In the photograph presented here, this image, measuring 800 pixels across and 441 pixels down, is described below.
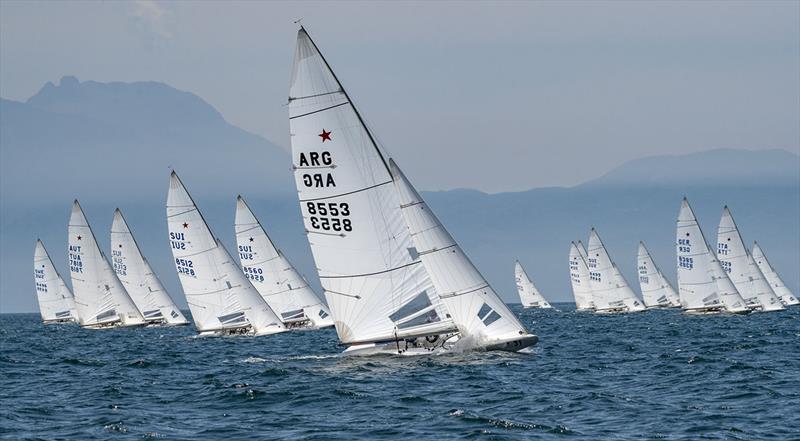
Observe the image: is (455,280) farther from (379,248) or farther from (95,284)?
(95,284)

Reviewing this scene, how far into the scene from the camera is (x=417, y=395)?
27.0 meters

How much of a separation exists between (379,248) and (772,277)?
92.9m

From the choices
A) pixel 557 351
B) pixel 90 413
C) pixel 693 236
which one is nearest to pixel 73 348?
pixel 557 351

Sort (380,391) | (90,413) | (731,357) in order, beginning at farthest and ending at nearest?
(731,357)
(380,391)
(90,413)

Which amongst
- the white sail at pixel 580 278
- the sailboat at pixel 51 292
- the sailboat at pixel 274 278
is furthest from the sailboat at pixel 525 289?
the sailboat at pixel 274 278

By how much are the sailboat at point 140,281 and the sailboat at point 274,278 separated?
1309cm

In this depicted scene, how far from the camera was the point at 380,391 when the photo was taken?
92.1 feet

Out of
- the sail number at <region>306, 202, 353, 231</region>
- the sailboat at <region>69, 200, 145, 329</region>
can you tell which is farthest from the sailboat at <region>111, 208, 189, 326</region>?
the sail number at <region>306, 202, 353, 231</region>

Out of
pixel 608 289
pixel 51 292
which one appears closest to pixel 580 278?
pixel 608 289

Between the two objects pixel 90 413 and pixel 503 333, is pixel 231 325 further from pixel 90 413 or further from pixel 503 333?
pixel 90 413

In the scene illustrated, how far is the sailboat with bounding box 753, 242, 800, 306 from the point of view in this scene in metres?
116

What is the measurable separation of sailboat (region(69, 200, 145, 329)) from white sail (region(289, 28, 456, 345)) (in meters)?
52.3

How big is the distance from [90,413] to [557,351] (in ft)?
68.0

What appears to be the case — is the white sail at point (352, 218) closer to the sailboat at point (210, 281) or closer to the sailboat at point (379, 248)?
the sailboat at point (379, 248)
